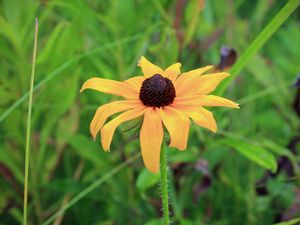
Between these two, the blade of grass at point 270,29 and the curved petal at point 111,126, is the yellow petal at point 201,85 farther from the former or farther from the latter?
the blade of grass at point 270,29

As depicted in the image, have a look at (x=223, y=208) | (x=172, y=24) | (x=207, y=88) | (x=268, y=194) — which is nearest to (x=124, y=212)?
(x=223, y=208)

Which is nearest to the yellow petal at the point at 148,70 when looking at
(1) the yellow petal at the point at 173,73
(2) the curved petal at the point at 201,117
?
(1) the yellow petal at the point at 173,73

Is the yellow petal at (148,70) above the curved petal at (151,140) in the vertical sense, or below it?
above

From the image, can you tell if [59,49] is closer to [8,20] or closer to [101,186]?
[8,20]

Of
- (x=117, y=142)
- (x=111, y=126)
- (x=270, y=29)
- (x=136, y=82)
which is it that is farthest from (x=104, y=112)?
(x=117, y=142)

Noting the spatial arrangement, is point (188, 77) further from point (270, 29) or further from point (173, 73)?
point (270, 29)

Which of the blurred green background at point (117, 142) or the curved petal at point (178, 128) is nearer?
the curved petal at point (178, 128)
